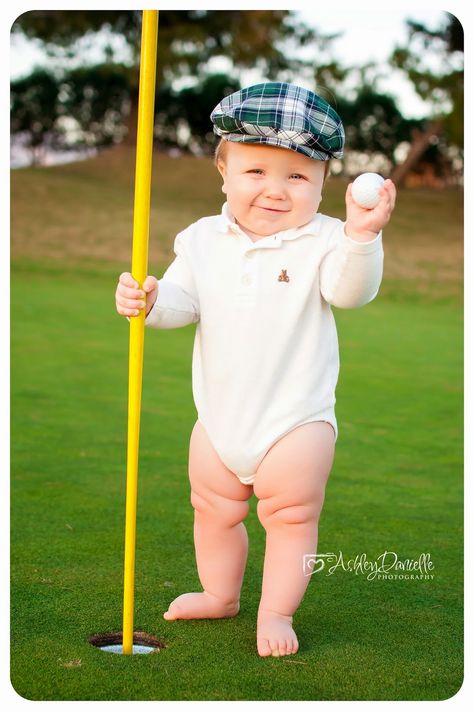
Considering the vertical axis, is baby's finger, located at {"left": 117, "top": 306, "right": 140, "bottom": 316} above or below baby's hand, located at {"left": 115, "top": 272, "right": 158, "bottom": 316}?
below

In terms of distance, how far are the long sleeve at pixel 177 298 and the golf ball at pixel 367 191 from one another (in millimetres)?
605

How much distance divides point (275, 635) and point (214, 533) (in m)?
0.39

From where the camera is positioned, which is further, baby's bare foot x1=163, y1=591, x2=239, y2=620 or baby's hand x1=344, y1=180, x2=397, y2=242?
baby's bare foot x1=163, y1=591, x2=239, y2=620

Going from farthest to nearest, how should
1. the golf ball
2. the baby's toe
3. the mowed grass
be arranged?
the baby's toe → the mowed grass → the golf ball

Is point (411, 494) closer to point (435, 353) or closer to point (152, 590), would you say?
point (152, 590)

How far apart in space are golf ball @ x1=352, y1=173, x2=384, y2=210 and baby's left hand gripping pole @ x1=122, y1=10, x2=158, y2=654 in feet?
1.76

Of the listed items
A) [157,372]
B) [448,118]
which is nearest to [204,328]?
[157,372]

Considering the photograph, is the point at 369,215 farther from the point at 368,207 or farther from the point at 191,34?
the point at 191,34

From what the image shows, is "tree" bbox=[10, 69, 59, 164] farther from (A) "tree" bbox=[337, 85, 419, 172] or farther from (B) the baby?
(B) the baby

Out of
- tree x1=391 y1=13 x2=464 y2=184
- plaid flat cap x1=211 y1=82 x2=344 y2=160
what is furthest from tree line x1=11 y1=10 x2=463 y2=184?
plaid flat cap x1=211 y1=82 x2=344 y2=160

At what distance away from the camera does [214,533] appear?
3055 mm

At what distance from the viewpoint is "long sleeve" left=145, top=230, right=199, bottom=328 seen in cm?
283

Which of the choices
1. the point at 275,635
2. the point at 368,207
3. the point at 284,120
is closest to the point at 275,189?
the point at 284,120

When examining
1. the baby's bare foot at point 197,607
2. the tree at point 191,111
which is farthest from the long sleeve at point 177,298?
the tree at point 191,111
